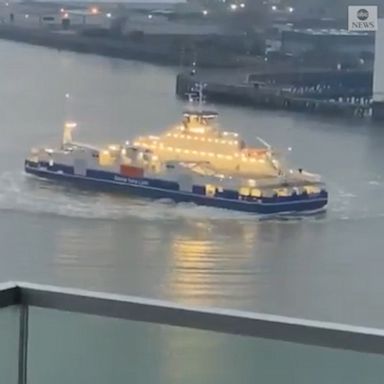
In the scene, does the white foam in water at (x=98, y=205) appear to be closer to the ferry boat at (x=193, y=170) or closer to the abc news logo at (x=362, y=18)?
the ferry boat at (x=193, y=170)

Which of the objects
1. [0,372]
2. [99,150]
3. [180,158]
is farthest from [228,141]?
[0,372]

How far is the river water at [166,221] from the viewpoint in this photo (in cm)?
269

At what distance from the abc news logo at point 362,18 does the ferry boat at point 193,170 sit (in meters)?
0.65

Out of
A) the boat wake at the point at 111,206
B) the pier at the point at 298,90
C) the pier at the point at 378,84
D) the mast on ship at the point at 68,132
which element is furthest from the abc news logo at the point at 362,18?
the mast on ship at the point at 68,132

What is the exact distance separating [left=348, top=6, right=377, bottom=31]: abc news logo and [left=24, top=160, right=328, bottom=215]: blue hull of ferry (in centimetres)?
67

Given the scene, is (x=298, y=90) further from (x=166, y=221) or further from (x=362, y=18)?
(x=362, y=18)

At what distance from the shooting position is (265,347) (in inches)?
29.7

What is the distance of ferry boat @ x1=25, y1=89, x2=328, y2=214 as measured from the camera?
10.6 ft

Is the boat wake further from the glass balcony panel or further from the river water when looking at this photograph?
the glass balcony panel

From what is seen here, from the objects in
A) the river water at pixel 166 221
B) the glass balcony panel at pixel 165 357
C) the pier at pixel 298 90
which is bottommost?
the river water at pixel 166 221

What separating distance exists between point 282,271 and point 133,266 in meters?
0.36

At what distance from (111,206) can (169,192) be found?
0.17 metres

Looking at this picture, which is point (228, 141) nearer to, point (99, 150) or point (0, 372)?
point (99, 150)

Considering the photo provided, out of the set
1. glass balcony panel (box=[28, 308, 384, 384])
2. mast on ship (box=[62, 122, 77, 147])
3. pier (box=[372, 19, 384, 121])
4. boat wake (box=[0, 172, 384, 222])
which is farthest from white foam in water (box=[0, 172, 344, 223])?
glass balcony panel (box=[28, 308, 384, 384])
